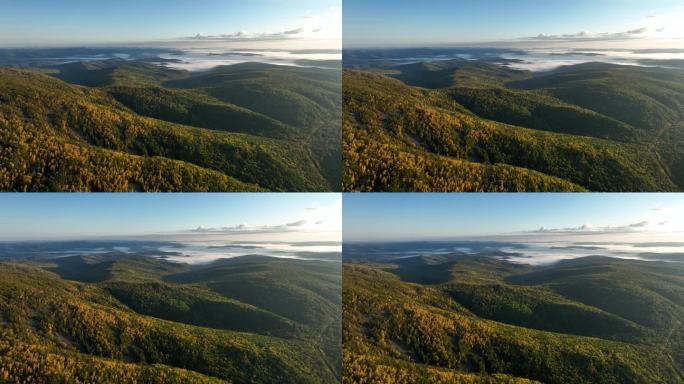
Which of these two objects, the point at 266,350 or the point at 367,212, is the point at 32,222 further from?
the point at 367,212

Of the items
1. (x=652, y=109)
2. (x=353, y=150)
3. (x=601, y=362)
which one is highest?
(x=652, y=109)

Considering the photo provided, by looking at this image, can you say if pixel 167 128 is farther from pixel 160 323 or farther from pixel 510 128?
pixel 510 128

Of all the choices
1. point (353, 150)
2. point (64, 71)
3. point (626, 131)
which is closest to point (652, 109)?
point (626, 131)

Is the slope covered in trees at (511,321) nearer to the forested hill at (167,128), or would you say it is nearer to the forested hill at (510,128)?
the forested hill at (510,128)

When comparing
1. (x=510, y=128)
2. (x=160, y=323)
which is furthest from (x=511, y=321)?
(x=160, y=323)

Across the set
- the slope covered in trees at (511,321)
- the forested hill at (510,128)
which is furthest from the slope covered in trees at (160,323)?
the forested hill at (510,128)

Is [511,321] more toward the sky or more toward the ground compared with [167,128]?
more toward the ground
